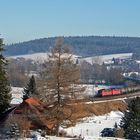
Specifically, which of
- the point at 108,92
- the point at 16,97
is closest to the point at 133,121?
the point at 108,92

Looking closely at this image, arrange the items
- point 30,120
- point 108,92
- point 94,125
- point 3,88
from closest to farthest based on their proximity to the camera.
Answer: point 30,120, point 3,88, point 94,125, point 108,92

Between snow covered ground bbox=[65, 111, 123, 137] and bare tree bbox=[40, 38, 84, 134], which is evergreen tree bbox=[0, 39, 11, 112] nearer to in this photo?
bare tree bbox=[40, 38, 84, 134]

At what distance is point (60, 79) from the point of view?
30.2 m

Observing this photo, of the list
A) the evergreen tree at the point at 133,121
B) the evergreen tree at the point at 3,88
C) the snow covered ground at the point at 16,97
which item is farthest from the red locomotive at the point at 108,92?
the evergreen tree at the point at 3,88

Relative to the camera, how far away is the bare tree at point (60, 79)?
30141 mm

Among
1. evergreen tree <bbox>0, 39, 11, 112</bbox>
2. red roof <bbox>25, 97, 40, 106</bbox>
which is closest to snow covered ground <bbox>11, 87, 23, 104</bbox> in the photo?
red roof <bbox>25, 97, 40, 106</bbox>

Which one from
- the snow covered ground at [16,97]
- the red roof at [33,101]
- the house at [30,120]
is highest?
the snow covered ground at [16,97]

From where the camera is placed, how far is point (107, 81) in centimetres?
17225

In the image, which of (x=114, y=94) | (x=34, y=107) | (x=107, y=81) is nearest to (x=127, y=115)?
(x=34, y=107)

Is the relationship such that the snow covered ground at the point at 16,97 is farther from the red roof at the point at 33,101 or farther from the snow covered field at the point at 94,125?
the red roof at the point at 33,101

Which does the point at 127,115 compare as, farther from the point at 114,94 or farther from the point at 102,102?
the point at 114,94

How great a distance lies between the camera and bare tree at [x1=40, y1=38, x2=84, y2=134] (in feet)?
98.9

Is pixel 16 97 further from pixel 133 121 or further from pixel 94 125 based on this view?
pixel 133 121

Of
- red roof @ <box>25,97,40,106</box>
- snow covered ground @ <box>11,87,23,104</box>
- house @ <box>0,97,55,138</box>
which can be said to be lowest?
house @ <box>0,97,55,138</box>
